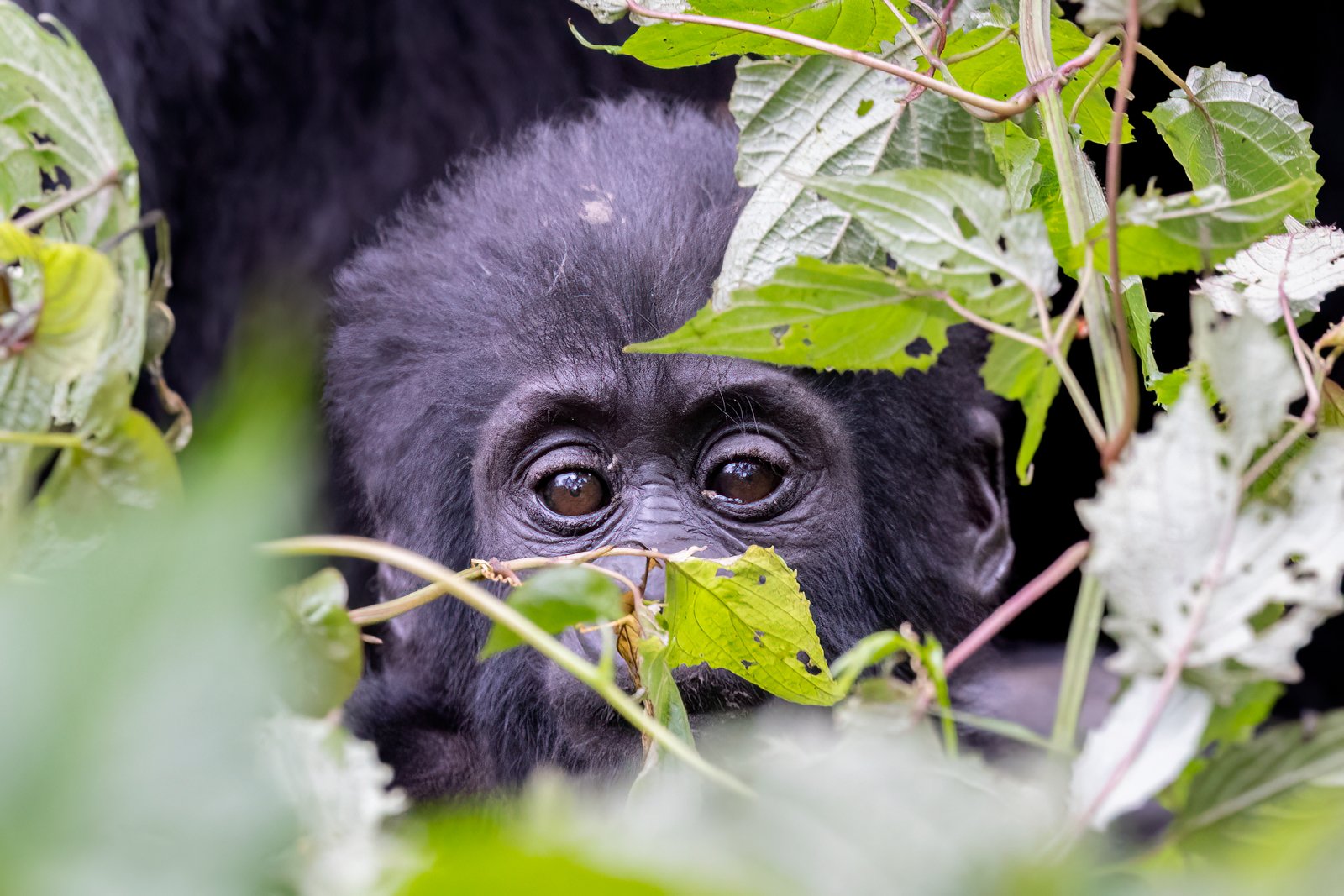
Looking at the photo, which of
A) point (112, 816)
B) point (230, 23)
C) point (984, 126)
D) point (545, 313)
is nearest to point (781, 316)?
point (984, 126)

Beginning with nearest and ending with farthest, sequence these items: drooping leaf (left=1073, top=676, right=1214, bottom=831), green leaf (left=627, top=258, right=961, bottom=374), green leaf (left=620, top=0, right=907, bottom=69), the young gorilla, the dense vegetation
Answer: the dense vegetation < drooping leaf (left=1073, top=676, right=1214, bottom=831) < green leaf (left=627, top=258, right=961, bottom=374) < green leaf (left=620, top=0, right=907, bottom=69) < the young gorilla

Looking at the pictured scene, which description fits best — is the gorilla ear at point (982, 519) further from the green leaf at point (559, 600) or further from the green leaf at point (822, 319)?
the green leaf at point (559, 600)

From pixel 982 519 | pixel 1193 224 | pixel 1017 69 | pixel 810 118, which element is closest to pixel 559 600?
pixel 1193 224

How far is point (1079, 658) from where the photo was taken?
0.60 m

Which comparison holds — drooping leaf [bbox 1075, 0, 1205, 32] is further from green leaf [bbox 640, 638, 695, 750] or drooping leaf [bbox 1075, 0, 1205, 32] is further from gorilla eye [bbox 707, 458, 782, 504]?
gorilla eye [bbox 707, 458, 782, 504]

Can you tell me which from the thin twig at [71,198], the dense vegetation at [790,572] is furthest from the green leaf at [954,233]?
the thin twig at [71,198]

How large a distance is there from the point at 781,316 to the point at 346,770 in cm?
35

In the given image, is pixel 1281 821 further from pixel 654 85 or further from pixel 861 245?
pixel 654 85

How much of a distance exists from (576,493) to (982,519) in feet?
1.89

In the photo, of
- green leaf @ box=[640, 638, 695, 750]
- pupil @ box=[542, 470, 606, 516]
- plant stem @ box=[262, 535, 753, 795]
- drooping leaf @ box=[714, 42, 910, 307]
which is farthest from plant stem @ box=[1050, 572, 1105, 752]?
pupil @ box=[542, 470, 606, 516]

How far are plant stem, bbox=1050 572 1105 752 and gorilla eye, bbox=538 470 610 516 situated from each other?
115 centimetres

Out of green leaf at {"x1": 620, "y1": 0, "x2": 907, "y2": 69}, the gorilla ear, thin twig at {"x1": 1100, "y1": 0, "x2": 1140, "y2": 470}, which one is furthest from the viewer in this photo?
the gorilla ear

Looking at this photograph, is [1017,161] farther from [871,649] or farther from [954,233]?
[871,649]

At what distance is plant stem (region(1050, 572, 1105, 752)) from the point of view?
1.90 ft
